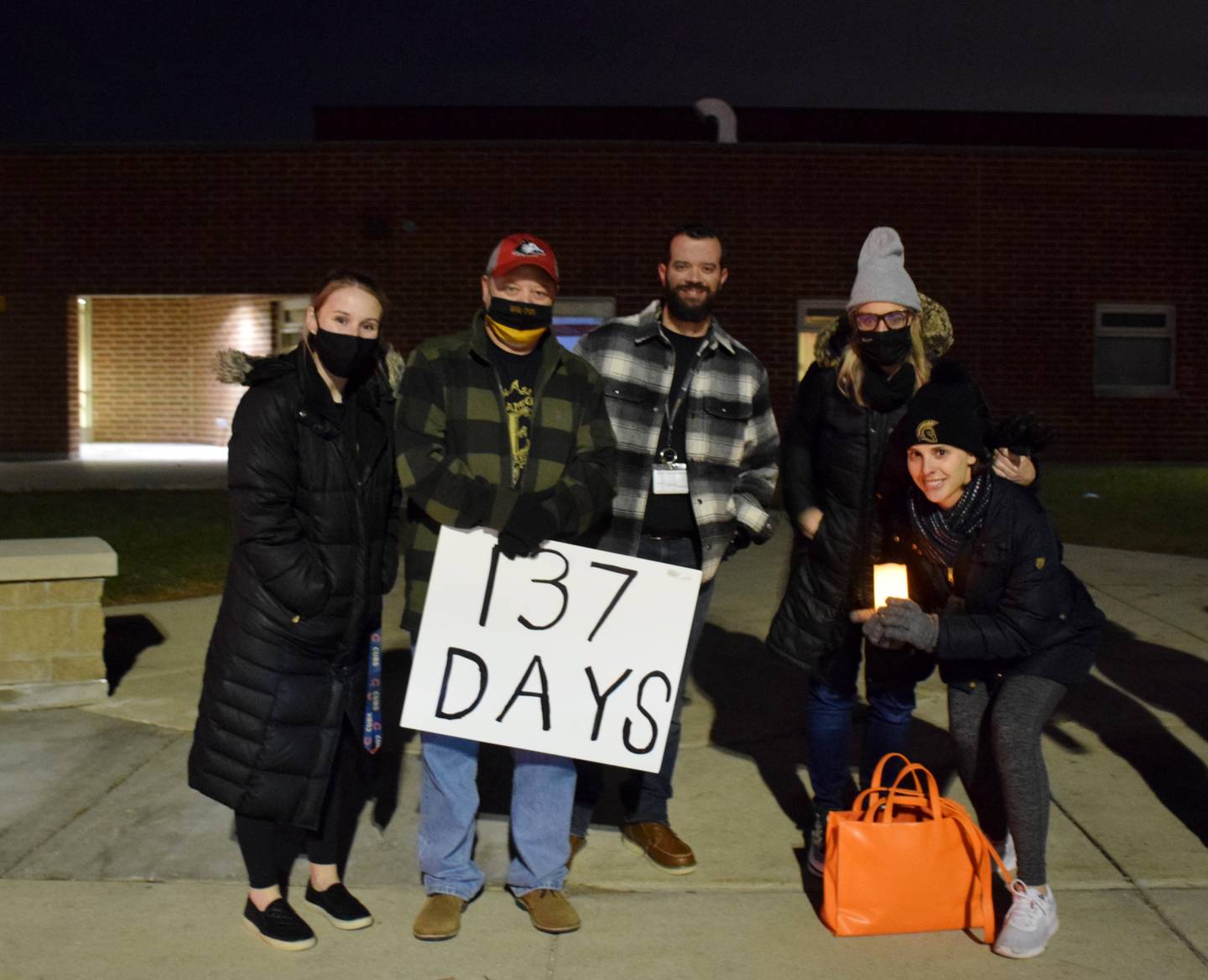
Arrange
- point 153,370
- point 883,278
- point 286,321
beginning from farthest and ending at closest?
point 153,370 < point 286,321 < point 883,278

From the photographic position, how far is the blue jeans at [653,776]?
4.36 metres

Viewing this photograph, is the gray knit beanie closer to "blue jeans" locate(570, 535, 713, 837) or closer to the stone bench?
"blue jeans" locate(570, 535, 713, 837)

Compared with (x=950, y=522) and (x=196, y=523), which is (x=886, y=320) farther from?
(x=196, y=523)

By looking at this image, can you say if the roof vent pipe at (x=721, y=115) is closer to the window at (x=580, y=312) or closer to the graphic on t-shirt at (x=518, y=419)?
the window at (x=580, y=312)

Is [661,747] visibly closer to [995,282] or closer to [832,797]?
[832,797]

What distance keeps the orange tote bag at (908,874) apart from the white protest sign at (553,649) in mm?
594

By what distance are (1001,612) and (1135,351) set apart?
1726 cm

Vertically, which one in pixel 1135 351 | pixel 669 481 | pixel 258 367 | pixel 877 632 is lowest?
pixel 877 632

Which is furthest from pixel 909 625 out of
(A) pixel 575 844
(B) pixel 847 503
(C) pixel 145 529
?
(C) pixel 145 529

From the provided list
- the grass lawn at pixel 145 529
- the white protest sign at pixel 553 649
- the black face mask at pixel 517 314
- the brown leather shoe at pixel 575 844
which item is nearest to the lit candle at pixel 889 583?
the white protest sign at pixel 553 649

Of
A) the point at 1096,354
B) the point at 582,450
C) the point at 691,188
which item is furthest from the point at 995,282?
the point at 582,450

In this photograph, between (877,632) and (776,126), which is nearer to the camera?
(877,632)

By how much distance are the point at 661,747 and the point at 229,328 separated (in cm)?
1973

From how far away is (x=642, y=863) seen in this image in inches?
174
